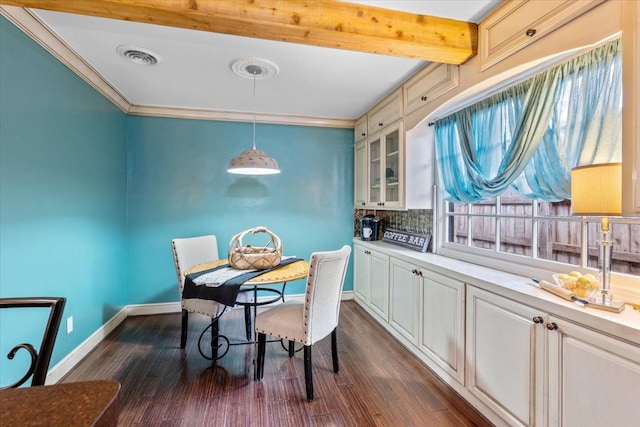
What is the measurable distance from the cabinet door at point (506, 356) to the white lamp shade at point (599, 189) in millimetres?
581

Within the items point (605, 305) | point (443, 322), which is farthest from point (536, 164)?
point (443, 322)

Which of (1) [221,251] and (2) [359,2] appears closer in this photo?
(2) [359,2]

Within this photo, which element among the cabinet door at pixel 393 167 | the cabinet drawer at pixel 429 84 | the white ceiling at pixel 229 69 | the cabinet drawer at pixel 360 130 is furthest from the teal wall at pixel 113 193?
the cabinet drawer at pixel 429 84

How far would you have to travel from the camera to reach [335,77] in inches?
110

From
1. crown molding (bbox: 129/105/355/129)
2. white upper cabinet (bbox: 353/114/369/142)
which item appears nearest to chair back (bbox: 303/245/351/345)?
white upper cabinet (bbox: 353/114/369/142)

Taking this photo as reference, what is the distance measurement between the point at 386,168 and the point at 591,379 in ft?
7.94

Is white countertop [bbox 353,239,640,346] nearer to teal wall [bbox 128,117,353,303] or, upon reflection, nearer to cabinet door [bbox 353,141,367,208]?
cabinet door [bbox 353,141,367,208]

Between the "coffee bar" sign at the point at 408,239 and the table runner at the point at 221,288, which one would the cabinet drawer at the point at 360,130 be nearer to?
the "coffee bar" sign at the point at 408,239

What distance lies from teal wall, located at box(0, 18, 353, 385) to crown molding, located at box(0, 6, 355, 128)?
6cm

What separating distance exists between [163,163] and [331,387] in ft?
10.1

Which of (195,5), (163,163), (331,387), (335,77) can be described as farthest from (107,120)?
(331,387)

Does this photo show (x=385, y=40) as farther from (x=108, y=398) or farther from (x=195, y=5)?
(x=108, y=398)

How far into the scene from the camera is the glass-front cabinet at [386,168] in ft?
9.97

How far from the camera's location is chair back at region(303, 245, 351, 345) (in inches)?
79.4
